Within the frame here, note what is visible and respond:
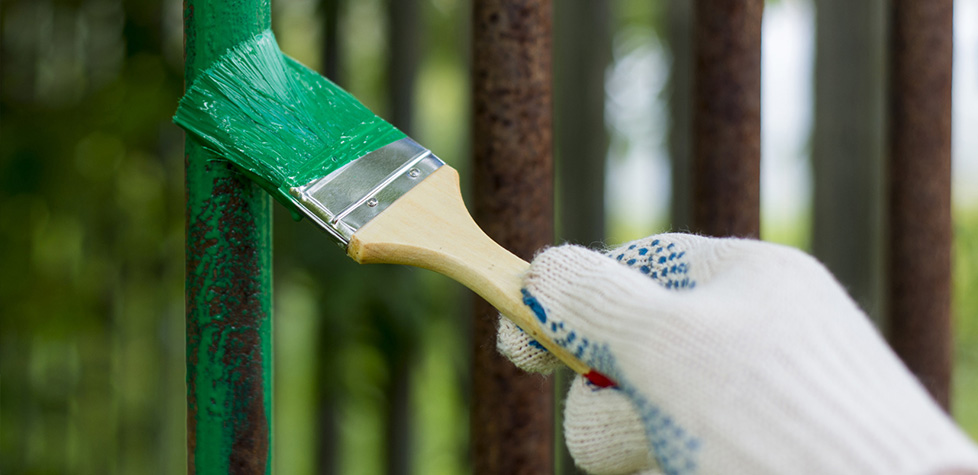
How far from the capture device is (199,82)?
658 millimetres

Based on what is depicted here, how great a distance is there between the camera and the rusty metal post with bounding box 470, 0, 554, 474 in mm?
791

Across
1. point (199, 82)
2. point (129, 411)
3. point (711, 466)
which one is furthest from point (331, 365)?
point (711, 466)

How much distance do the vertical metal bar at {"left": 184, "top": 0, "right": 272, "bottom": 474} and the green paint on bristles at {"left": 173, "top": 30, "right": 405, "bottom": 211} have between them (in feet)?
0.09

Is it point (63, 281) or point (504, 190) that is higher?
point (504, 190)

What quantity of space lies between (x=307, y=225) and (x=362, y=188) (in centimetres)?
74

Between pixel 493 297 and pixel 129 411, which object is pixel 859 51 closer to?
pixel 493 297

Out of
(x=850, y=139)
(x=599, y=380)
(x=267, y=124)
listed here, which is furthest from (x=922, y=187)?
(x=267, y=124)

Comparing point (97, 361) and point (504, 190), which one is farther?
point (97, 361)

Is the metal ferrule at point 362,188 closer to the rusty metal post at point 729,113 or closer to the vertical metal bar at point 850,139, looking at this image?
the rusty metal post at point 729,113

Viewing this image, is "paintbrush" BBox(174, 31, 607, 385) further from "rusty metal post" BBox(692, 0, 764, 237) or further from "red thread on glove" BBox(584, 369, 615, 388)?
"rusty metal post" BBox(692, 0, 764, 237)

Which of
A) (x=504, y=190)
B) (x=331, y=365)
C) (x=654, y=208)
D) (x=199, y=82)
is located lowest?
(x=331, y=365)

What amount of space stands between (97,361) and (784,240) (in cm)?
121

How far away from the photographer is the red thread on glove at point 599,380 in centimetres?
56

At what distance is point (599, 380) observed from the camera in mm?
560
